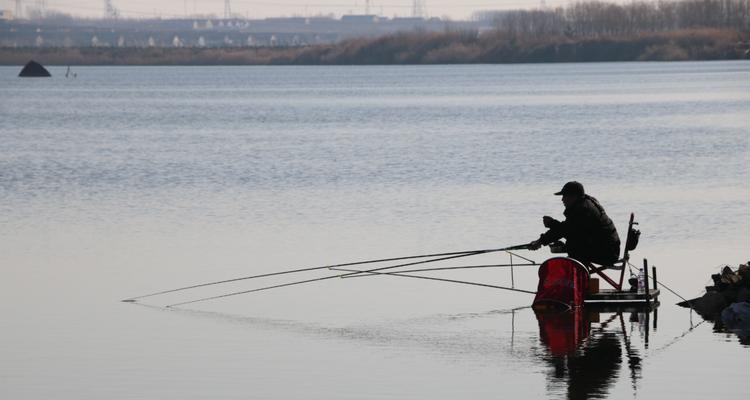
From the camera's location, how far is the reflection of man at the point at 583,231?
1505 centimetres

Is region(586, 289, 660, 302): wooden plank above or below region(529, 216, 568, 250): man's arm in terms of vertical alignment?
below

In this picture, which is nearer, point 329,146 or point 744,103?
point 329,146

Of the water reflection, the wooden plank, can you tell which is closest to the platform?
the wooden plank

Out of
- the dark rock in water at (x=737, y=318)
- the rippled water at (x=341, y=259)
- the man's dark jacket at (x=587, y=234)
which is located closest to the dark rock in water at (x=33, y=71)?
the rippled water at (x=341, y=259)

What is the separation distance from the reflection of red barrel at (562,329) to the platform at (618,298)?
0.64 ft

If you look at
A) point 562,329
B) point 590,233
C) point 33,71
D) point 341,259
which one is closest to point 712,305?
point 590,233

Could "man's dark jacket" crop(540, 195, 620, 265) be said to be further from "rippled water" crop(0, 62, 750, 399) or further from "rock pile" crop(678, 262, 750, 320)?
"rock pile" crop(678, 262, 750, 320)

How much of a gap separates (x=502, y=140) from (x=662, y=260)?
34468 mm

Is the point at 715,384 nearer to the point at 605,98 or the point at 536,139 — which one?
the point at 536,139

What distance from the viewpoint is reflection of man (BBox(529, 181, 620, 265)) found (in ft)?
49.4

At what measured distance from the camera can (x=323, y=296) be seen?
57.1ft

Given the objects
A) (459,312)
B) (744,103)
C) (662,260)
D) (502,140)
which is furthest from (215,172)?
(744,103)

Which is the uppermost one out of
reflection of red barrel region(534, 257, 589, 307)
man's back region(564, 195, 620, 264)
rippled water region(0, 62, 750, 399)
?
man's back region(564, 195, 620, 264)

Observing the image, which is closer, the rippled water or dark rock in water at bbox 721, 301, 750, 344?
the rippled water
